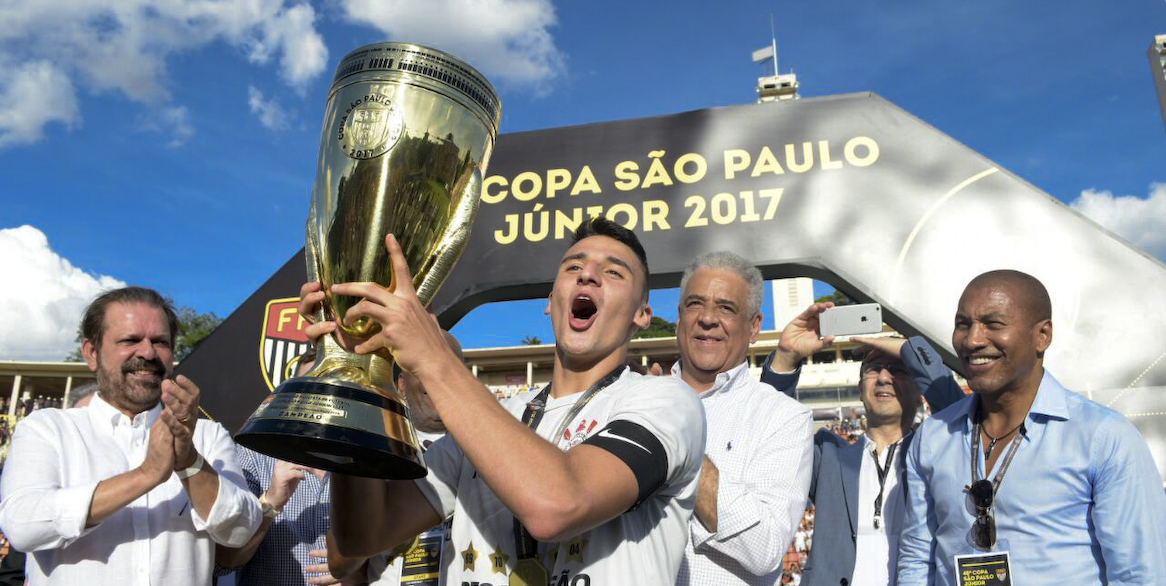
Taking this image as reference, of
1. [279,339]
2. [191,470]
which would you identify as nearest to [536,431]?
[191,470]

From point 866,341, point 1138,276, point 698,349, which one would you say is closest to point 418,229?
point 698,349

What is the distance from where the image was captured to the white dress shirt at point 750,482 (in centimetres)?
193

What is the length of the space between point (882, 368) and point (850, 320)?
21.0 inches

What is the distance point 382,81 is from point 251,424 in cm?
67

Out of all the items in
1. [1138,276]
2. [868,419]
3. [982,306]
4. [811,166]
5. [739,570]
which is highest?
[811,166]

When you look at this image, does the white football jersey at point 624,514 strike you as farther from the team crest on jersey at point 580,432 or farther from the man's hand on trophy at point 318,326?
the man's hand on trophy at point 318,326

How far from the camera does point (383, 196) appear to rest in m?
1.38

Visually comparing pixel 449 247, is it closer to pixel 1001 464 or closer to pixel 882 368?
pixel 1001 464

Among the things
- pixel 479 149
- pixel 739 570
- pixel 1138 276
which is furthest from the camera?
pixel 1138 276

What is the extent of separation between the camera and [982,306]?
8.77 feet

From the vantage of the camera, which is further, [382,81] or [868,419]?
[868,419]

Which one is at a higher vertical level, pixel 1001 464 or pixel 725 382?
pixel 725 382

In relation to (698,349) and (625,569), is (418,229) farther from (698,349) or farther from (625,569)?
(698,349)

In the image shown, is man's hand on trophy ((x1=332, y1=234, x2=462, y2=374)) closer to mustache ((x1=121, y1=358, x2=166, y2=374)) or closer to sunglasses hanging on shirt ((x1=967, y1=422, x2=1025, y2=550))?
→ mustache ((x1=121, y1=358, x2=166, y2=374))
